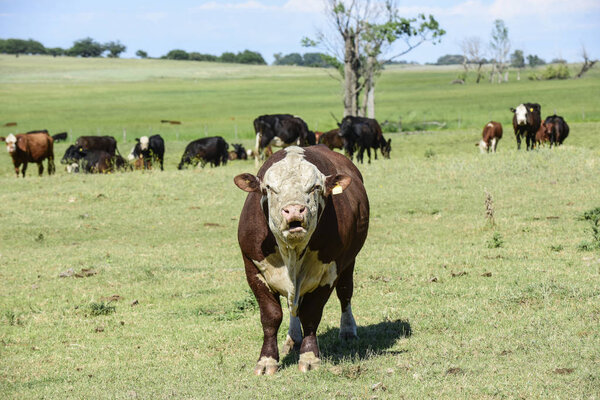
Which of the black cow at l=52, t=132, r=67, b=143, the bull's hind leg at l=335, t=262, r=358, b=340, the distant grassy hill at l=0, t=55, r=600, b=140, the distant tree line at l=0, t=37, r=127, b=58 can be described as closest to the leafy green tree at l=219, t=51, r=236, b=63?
the distant tree line at l=0, t=37, r=127, b=58

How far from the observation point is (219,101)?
8362cm

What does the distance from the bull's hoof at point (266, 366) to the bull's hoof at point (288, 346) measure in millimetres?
716

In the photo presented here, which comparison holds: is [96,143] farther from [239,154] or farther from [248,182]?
[248,182]

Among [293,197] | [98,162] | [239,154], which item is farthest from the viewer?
[239,154]

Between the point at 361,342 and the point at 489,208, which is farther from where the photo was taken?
the point at 489,208

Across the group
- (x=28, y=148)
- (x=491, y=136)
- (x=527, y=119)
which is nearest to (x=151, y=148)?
(x=28, y=148)

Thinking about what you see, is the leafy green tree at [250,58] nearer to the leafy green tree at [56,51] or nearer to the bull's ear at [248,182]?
the leafy green tree at [56,51]

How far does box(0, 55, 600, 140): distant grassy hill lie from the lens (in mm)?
57344

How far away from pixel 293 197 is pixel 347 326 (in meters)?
2.37

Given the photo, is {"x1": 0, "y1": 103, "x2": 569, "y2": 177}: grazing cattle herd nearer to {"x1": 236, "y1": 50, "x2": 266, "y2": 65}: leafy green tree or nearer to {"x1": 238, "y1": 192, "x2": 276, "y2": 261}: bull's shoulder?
{"x1": 238, "y1": 192, "x2": 276, "y2": 261}: bull's shoulder

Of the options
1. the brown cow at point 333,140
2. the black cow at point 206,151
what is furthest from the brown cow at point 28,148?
the brown cow at point 333,140

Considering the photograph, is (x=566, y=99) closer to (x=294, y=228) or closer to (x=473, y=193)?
(x=473, y=193)

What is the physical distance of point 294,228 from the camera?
5.64 metres

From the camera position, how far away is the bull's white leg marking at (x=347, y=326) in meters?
7.61
